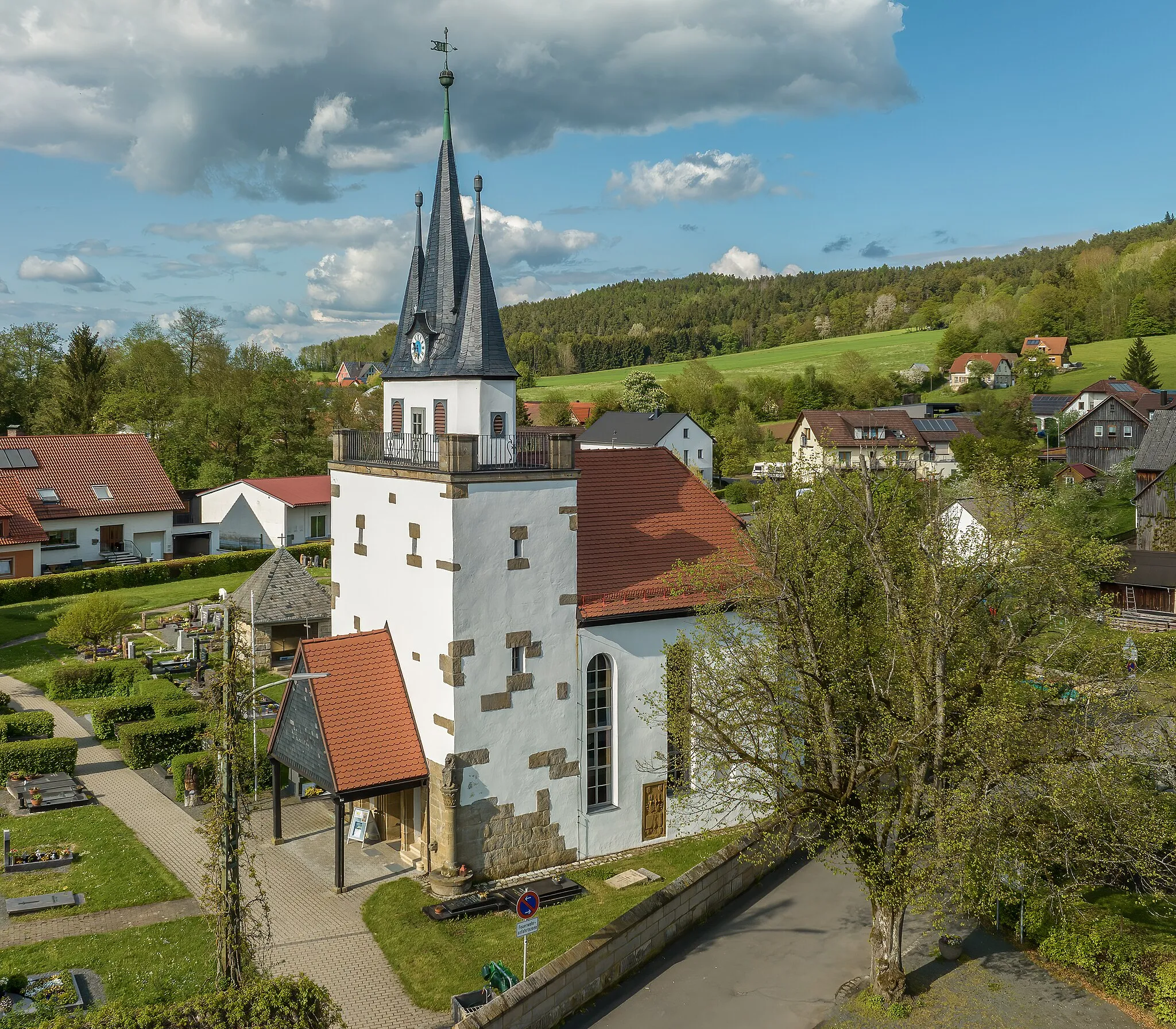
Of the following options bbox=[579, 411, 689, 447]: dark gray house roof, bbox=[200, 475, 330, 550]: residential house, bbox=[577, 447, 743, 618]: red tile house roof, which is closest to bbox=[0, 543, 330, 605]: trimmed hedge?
bbox=[200, 475, 330, 550]: residential house

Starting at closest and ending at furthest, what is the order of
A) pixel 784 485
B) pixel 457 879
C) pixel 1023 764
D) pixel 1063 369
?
pixel 1023 764 < pixel 457 879 < pixel 784 485 < pixel 1063 369

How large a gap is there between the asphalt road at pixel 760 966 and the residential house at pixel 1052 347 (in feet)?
404

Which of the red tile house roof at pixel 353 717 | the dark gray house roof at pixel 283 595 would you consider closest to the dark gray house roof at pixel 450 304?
the red tile house roof at pixel 353 717

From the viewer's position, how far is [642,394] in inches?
5148

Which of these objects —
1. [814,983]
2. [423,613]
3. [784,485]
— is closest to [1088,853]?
[814,983]

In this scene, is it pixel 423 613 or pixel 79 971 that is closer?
pixel 79 971

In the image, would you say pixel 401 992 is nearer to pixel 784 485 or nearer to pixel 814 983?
pixel 814 983

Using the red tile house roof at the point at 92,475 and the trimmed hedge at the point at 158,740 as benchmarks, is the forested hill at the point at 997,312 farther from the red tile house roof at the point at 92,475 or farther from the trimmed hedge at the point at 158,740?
the trimmed hedge at the point at 158,740

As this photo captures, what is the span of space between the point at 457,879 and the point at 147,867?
7855 mm

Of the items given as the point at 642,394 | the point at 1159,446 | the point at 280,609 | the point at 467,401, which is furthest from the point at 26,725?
the point at 642,394

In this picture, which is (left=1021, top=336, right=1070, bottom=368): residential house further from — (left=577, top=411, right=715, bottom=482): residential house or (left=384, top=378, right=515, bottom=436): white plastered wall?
(left=384, top=378, right=515, bottom=436): white plastered wall

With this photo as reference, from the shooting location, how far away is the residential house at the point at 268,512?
226 ft

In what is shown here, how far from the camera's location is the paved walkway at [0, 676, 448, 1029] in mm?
18641

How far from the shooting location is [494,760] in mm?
23797
